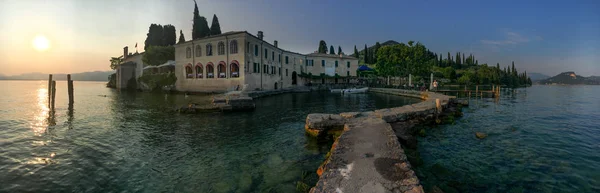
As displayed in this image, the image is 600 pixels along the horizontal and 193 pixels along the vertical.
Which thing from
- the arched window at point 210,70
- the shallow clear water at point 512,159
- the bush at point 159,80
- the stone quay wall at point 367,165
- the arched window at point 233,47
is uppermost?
the arched window at point 233,47

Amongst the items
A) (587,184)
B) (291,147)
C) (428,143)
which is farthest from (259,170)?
(587,184)

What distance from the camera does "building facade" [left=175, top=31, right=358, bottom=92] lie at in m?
33.2

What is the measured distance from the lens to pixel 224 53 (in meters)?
34.5

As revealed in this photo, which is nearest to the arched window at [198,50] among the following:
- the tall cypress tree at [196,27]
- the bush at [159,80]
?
the bush at [159,80]

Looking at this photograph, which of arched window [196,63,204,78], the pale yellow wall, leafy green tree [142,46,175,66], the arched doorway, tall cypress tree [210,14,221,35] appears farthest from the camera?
the arched doorway

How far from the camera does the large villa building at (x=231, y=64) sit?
3316cm

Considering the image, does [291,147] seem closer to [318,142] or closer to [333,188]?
[318,142]

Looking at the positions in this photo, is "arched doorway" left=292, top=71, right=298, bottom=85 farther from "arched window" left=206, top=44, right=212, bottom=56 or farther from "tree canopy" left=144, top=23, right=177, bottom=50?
"tree canopy" left=144, top=23, right=177, bottom=50

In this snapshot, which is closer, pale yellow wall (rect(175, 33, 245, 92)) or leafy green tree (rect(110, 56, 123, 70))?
pale yellow wall (rect(175, 33, 245, 92))

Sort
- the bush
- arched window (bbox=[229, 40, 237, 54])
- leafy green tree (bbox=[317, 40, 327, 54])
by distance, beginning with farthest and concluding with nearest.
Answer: leafy green tree (bbox=[317, 40, 327, 54])
the bush
arched window (bbox=[229, 40, 237, 54])

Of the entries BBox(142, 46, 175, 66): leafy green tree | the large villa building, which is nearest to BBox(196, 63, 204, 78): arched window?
the large villa building

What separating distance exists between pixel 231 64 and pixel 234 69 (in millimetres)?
833

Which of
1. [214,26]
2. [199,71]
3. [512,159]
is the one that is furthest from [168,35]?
[512,159]

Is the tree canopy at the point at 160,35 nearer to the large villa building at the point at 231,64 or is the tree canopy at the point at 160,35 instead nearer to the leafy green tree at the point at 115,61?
the leafy green tree at the point at 115,61
